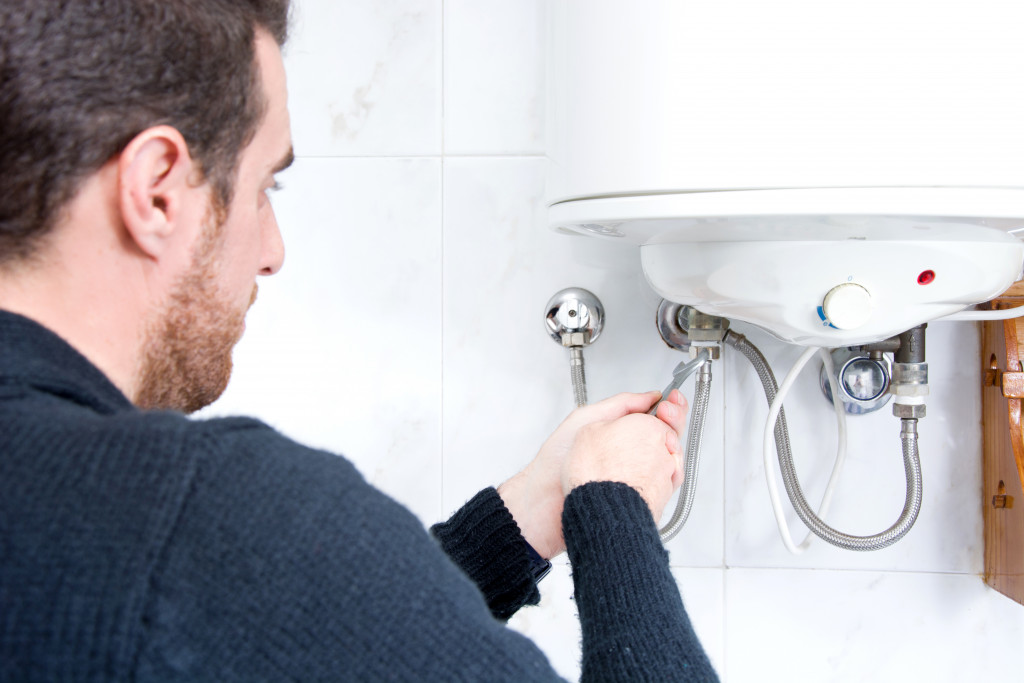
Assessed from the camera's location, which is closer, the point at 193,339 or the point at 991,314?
the point at 193,339

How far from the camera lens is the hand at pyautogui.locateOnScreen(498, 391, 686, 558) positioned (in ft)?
2.36

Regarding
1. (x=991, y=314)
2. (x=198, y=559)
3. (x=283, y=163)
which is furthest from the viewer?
(x=991, y=314)

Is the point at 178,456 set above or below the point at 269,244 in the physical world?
below

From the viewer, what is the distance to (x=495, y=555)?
0.71m

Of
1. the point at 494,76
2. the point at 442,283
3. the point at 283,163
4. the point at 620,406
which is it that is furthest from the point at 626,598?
the point at 494,76

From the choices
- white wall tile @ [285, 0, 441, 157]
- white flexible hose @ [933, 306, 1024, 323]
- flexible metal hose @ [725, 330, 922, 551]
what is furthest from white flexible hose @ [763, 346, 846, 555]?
white wall tile @ [285, 0, 441, 157]

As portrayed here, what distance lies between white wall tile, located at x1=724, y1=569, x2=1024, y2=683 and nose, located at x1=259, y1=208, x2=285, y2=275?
2.16 ft

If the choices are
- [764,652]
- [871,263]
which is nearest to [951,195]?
[871,263]

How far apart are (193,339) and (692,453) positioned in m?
0.53

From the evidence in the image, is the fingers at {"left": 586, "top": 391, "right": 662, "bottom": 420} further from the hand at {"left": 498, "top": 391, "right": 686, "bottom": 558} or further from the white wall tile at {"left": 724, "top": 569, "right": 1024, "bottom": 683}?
the white wall tile at {"left": 724, "top": 569, "right": 1024, "bottom": 683}

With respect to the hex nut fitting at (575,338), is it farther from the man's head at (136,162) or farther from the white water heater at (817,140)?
the man's head at (136,162)

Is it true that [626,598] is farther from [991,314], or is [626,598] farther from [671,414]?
[991,314]

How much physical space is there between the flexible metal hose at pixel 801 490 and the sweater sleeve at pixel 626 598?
1.14 ft

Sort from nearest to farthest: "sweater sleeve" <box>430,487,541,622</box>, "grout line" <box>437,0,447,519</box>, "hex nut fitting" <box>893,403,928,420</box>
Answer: "sweater sleeve" <box>430,487,541,622</box> → "hex nut fitting" <box>893,403,928,420</box> → "grout line" <box>437,0,447,519</box>
